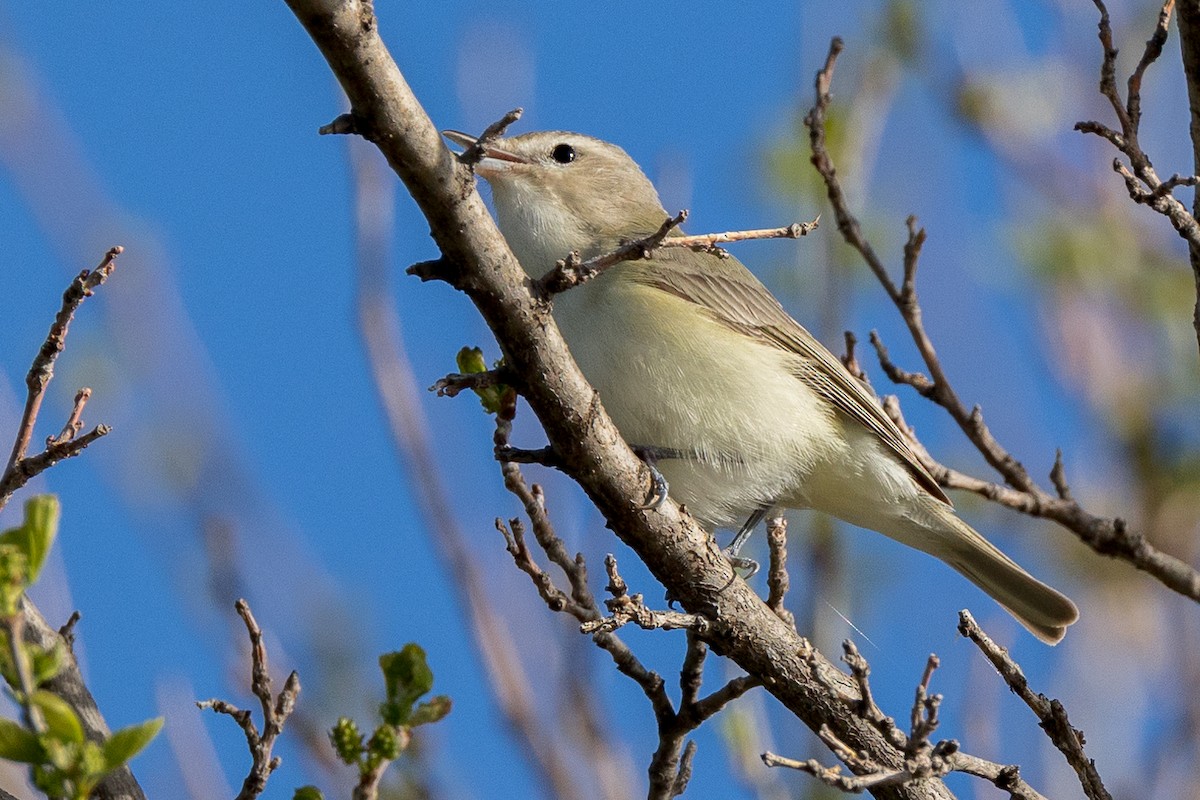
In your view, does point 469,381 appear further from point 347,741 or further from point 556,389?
point 347,741

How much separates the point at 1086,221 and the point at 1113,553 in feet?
11.9

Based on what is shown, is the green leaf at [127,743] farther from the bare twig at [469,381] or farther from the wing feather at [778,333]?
the wing feather at [778,333]

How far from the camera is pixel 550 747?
12.7 feet

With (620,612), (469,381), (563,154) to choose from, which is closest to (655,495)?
(620,612)

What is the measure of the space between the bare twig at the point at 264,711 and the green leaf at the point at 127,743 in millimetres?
916

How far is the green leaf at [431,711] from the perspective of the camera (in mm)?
2283

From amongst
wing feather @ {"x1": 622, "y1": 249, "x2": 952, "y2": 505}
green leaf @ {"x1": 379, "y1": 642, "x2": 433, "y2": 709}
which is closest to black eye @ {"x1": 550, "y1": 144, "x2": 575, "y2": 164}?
wing feather @ {"x1": 622, "y1": 249, "x2": 952, "y2": 505}

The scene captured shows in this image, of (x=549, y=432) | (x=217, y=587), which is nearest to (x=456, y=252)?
(x=549, y=432)

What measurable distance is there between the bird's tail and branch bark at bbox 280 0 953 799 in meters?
1.75

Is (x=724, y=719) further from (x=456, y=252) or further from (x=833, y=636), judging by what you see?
(x=456, y=252)

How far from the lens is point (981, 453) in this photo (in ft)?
11.6

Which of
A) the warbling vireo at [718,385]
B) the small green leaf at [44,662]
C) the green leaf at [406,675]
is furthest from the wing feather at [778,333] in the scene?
the small green leaf at [44,662]

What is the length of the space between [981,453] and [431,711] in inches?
72.3

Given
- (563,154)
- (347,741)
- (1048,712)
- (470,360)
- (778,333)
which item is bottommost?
(347,741)
